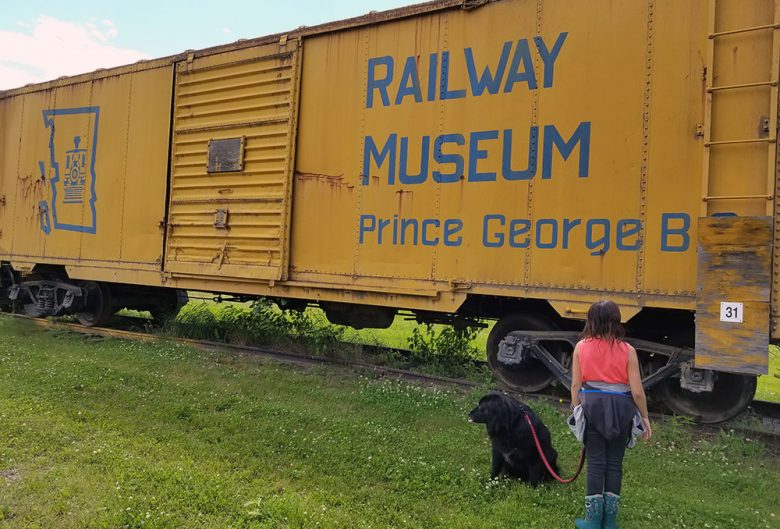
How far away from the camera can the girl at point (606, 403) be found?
2.97m

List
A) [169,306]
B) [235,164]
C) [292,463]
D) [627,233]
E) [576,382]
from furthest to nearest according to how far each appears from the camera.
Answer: [169,306], [235,164], [627,233], [292,463], [576,382]

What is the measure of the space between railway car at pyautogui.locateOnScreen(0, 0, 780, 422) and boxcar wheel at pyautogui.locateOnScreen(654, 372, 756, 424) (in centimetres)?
1

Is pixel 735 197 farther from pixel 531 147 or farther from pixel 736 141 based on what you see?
pixel 531 147

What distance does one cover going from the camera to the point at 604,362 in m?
3.02

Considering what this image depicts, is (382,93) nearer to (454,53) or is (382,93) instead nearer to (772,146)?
(454,53)

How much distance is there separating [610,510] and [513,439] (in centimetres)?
76

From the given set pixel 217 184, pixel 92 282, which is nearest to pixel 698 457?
pixel 217 184

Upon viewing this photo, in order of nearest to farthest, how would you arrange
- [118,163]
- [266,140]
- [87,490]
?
1. [87,490]
2. [266,140]
3. [118,163]

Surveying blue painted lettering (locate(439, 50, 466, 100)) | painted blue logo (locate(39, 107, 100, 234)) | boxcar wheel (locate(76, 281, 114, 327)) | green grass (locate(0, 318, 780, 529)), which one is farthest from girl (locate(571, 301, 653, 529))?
boxcar wheel (locate(76, 281, 114, 327))

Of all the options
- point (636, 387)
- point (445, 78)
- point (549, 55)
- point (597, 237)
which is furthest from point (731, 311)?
point (445, 78)

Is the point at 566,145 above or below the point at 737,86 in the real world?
below

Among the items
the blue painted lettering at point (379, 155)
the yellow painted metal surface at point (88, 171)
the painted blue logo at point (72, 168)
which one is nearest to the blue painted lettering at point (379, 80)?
the blue painted lettering at point (379, 155)

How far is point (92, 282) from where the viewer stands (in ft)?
30.8

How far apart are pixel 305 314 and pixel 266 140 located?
298 centimetres
